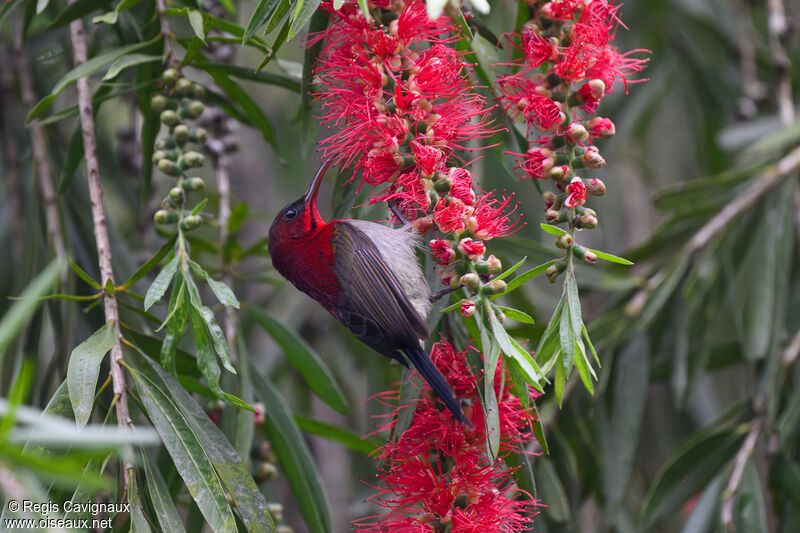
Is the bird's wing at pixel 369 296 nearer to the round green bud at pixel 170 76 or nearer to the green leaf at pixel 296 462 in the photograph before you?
the green leaf at pixel 296 462

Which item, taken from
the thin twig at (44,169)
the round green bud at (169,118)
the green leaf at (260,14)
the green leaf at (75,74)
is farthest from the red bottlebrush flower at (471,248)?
the thin twig at (44,169)

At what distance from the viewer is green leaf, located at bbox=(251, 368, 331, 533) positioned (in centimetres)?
197

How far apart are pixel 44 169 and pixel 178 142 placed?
740 mm

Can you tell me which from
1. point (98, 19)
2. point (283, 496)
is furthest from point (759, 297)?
point (283, 496)

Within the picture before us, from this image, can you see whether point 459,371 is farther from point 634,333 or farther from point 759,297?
point 759,297

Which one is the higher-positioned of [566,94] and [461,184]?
A: [566,94]

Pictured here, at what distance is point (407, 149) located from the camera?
5.03 ft

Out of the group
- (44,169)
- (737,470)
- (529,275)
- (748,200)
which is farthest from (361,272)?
(748,200)

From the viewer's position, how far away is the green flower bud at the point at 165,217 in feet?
5.32

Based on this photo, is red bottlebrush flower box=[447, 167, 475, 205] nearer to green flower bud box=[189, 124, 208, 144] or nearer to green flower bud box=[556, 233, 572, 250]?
green flower bud box=[556, 233, 572, 250]

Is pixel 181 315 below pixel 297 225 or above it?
below

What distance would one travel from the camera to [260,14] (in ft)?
4.88

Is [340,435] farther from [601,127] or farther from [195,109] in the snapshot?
[601,127]

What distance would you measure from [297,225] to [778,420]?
167 cm
